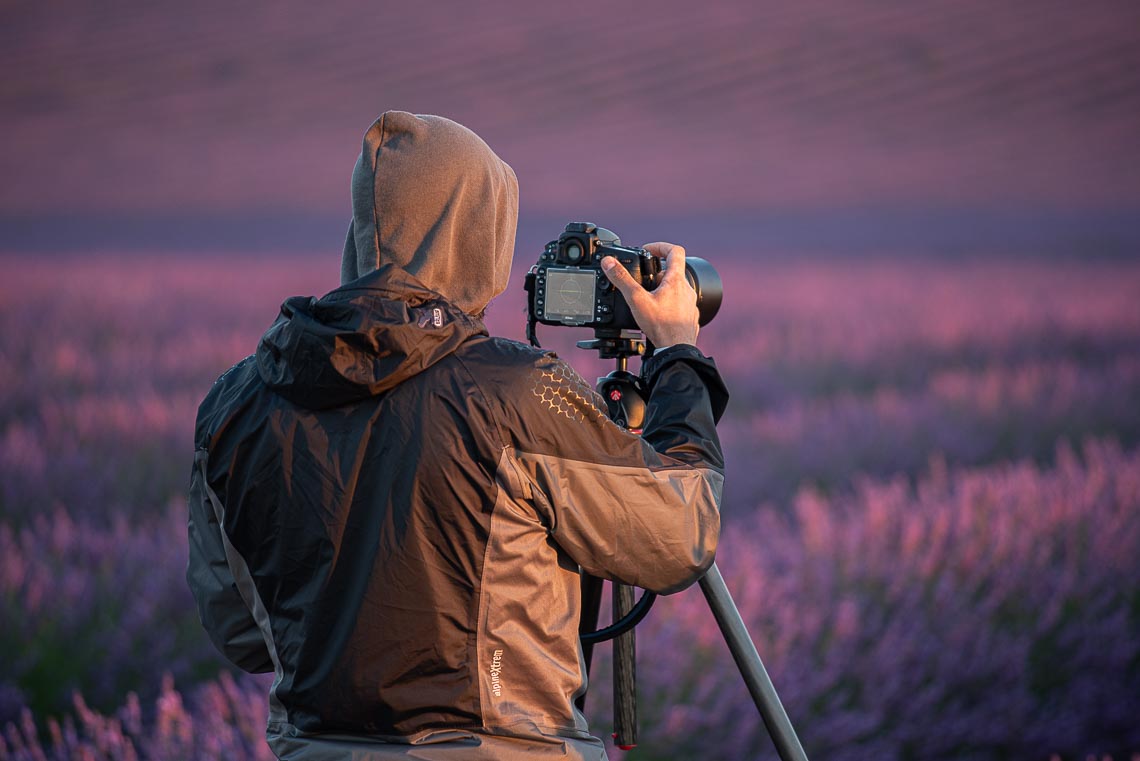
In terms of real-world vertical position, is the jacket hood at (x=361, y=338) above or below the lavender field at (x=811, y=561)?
above

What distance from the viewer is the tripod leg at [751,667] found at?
212 centimetres

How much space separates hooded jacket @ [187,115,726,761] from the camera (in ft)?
5.05

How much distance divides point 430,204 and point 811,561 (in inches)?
112

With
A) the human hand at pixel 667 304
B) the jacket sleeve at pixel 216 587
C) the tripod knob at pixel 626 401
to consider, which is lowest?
the jacket sleeve at pixel 216 587

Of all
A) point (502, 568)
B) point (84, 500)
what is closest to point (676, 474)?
point (502, 568)

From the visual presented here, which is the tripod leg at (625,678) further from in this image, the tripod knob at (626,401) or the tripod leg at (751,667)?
the tripod knob at (626,401)

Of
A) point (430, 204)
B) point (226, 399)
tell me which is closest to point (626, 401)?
point (430, 204)

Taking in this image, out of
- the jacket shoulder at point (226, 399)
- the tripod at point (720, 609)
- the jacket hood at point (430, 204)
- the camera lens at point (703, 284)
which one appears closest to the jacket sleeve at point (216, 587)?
the jacket shoulder at point (226, 399)

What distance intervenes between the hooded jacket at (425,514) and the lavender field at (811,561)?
51.8 inches

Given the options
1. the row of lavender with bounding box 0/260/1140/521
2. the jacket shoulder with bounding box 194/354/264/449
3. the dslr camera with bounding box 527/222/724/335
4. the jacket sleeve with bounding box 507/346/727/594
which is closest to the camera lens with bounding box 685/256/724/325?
the dslr camera with bounding box 527/222/724/335

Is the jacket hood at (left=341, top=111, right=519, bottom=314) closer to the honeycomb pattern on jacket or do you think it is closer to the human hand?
the honeycomb pattern on jacket

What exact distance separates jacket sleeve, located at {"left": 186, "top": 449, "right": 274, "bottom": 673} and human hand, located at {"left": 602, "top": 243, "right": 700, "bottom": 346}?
0.75 m

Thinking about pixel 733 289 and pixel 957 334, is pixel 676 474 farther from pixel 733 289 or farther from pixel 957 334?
pixel 733 289

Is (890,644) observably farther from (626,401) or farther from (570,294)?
(570,294)
